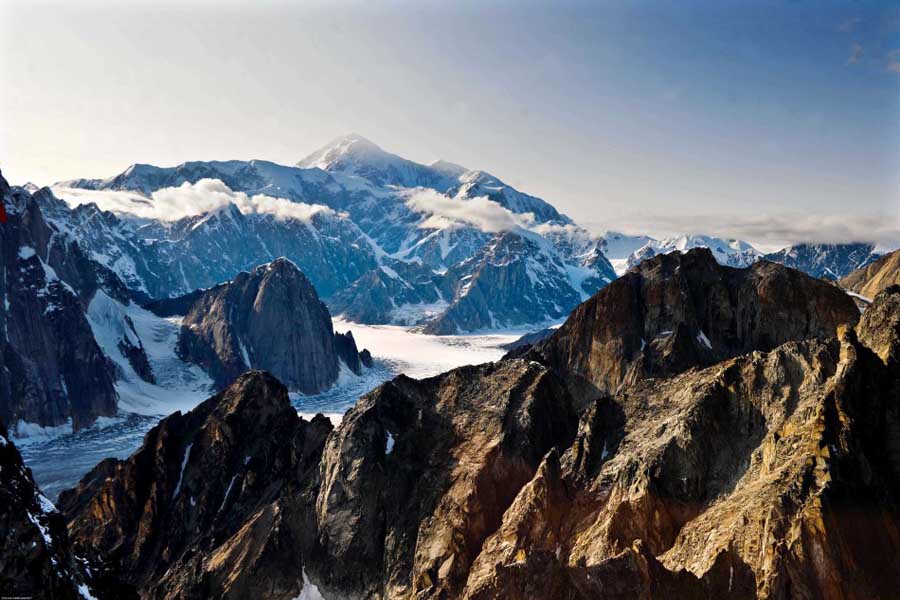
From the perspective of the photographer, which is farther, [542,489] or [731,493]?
[542,489]

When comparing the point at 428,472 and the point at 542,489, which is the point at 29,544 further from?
the point at 428,472

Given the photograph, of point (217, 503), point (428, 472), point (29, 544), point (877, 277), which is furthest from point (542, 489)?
point (877, 277)

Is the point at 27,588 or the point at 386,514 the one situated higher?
the point at 27,588

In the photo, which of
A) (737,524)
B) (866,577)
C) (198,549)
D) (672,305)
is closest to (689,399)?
(737,524)

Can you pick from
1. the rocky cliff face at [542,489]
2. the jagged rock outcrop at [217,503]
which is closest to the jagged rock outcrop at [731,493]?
the rocky cliff face at [542,489]

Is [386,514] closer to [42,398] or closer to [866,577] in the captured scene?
[866,577]

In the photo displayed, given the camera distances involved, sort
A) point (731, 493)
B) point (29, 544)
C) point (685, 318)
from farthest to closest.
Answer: point (685, 318), point (731, 493), point (29, 544)
